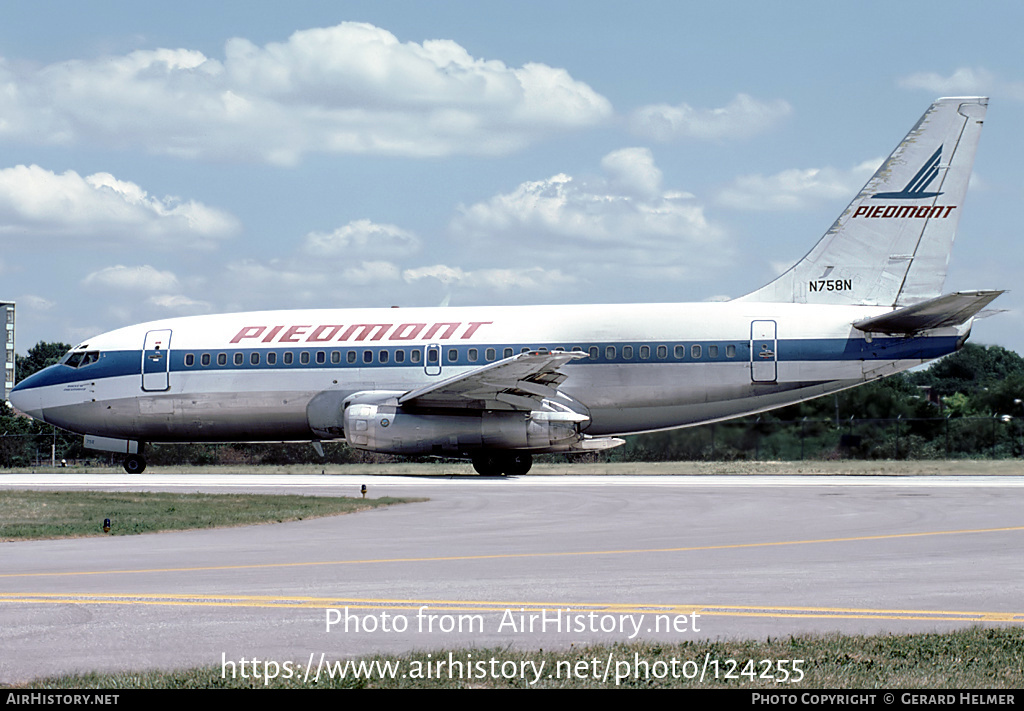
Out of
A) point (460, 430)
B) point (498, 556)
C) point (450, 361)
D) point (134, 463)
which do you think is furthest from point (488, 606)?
point (134, 463)

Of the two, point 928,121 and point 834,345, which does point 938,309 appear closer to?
point 834,345

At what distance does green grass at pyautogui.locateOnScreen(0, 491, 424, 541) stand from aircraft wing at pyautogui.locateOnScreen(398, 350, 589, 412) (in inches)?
291

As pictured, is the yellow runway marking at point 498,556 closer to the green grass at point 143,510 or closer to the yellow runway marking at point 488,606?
the yellow runway marking at point 488,606

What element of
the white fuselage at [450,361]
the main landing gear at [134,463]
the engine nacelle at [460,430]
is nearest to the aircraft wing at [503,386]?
the engine nacelle at [460,430]

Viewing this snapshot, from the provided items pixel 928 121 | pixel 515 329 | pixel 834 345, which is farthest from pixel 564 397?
pixel 928 121

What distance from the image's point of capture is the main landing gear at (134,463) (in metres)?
33.1

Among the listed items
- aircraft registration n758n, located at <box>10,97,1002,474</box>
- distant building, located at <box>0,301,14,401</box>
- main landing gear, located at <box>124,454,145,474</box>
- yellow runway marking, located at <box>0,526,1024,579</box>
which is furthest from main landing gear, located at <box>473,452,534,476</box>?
distant building, located at <box>0,301,14,401</box>

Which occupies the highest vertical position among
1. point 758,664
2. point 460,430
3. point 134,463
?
point 460,430

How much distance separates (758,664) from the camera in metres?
6.60

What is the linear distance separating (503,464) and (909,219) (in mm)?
12979

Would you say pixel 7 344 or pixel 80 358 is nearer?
pixel 80 358

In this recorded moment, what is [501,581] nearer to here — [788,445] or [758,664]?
[758,664]

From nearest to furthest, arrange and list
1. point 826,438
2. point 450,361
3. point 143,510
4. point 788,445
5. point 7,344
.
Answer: point 143,510 → point 450,361 → point 788,445 → point 826,438 → point 7,344

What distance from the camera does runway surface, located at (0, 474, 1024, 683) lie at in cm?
762
